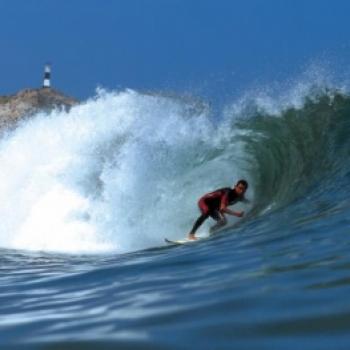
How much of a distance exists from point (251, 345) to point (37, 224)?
10.9m

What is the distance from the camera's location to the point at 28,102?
2116 inches

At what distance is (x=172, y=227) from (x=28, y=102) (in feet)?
144

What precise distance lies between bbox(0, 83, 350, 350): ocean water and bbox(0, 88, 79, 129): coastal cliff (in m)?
35.6

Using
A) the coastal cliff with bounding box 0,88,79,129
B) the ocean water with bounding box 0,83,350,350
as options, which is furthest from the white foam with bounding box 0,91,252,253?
the coastal cliff with bounding box 0,88,79,129

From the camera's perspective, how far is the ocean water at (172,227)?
2373 millimetres

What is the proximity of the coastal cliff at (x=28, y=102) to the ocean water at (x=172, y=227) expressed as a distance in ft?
117

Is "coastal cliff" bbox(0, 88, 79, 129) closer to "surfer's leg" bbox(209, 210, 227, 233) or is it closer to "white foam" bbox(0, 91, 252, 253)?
"white foam" bbox(0, 91, 252, 253)

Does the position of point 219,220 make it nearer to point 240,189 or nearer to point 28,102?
point 240,189

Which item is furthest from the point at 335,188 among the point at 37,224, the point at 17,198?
the point at 17,198

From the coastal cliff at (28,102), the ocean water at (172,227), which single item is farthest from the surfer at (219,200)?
the coastal cliff at (28,102)

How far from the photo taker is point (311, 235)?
15.7ft

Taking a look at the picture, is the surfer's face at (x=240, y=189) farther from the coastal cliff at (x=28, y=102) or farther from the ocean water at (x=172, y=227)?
the coastal cliff at (x=28, y=102)

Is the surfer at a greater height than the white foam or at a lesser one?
lesser

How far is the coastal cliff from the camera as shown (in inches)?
2045
